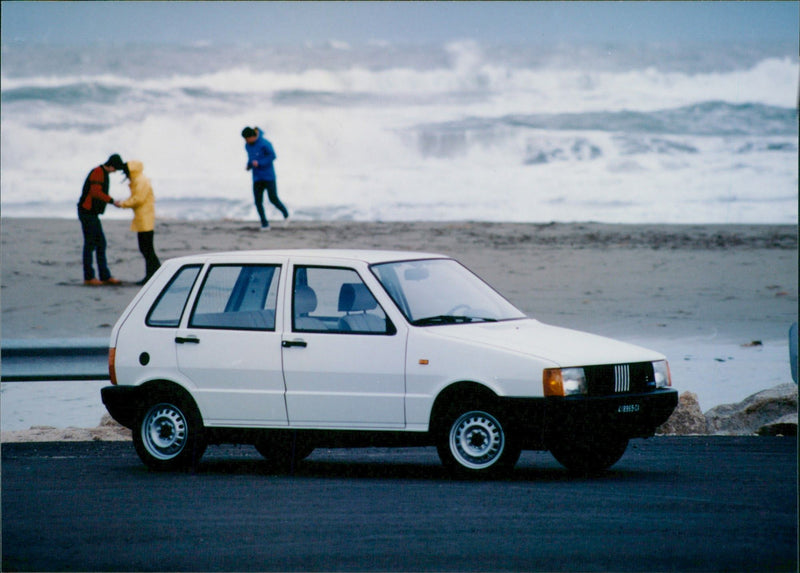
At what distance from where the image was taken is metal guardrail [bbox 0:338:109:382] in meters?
13.4

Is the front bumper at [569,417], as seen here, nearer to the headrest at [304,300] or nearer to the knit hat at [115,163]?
the headrest at [304,300]

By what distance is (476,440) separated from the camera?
9.99 metres

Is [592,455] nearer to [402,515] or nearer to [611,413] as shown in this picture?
[611,413]

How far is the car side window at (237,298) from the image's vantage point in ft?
35.2

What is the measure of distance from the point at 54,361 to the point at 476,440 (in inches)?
192

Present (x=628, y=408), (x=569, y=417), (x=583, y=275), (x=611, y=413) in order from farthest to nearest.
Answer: (x=583, y=275)
(x=628, y=408)
(x=611, y=413)
(x=569, y=417)

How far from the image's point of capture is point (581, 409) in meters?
9.65

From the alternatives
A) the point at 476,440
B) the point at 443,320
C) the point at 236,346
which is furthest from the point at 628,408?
the point at 236,346

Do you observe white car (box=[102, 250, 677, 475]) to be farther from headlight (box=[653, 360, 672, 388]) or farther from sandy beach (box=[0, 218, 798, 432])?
sandy beach (box=[0, 218, 798, 432])

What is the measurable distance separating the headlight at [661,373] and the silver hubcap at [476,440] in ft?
3.80

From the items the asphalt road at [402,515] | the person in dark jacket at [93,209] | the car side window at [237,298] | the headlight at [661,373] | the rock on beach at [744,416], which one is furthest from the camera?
the person in dark jacket at [93,209]

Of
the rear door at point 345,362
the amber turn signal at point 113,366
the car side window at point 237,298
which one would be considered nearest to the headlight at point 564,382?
the rear door at point 345,362

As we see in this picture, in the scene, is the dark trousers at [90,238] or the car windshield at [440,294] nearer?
the car windshield at [440,294]

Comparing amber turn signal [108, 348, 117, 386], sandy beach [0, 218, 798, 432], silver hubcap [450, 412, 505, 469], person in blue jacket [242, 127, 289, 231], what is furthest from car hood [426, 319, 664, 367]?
person in blue jacket [242, 127, 289, 231]
